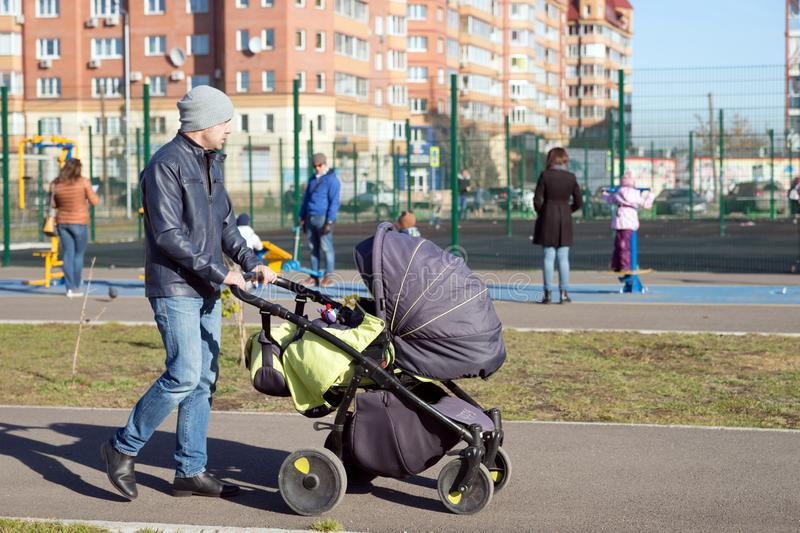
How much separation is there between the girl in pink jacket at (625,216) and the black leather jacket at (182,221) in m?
10.3

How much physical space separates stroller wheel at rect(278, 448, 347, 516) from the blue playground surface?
9104mm

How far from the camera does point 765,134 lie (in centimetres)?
2077

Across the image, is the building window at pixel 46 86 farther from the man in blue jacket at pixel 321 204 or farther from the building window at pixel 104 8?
the man in blue jacket at pixel 321 204

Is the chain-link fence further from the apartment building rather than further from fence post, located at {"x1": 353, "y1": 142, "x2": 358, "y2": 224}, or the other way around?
the apartment building

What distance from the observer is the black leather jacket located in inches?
226

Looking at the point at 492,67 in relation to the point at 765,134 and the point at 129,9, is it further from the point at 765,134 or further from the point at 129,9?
the point at 765,134

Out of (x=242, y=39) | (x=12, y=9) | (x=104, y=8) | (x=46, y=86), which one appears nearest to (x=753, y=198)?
(x=242, y=39)

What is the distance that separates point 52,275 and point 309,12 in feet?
199

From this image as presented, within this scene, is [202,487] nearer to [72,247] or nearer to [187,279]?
[187,279]

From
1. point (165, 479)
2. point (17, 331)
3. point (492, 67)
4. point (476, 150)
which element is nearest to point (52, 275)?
point (17, 331)

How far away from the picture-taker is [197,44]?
7838 cm

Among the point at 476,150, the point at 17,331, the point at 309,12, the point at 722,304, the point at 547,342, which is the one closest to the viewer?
the point at 547,342

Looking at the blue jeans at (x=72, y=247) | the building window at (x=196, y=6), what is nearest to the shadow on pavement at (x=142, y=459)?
the blue jeans at (x=72, y=247)

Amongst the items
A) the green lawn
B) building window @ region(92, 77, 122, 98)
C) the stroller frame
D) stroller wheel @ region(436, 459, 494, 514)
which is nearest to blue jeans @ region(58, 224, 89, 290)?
the green lawn
